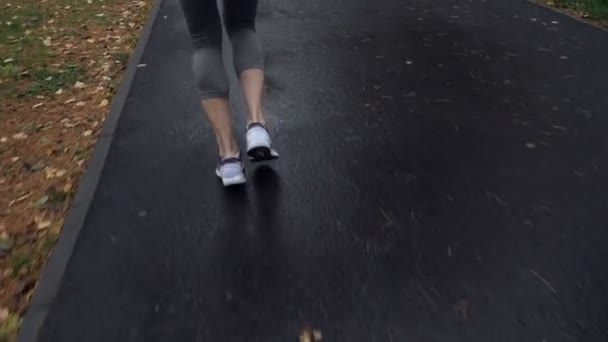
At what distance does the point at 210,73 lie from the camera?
3.32 m

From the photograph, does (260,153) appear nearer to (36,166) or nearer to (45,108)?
(36,166)

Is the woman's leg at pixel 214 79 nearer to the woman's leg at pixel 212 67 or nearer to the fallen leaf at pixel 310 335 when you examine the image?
the woman's leg at pixel 212 67

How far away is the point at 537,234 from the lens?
2922mm

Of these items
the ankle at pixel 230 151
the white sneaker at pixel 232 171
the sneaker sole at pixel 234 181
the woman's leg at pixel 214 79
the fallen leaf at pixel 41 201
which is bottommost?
the fallen leaf at pixel 41 201

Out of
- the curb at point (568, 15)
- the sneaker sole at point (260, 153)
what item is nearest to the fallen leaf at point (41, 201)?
the sneaker sole at point (260, 153)

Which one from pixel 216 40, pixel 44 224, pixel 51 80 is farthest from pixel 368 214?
pixel 51 80

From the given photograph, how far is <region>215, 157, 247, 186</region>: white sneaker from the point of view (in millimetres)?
3379

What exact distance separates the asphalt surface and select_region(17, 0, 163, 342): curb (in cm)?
5

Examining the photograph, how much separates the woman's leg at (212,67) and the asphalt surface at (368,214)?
0.98ft

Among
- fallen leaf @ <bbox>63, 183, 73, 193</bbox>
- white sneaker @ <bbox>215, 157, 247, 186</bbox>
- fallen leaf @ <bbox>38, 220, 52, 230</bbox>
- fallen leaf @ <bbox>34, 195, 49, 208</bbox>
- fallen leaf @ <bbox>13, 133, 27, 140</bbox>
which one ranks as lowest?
fallen leaf @ <bbox>13, 133, 27, 140</bbox>

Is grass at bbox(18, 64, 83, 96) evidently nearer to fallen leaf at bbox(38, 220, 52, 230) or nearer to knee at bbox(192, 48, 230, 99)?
fallen leaf at bbox(38, 220, 52, 230)

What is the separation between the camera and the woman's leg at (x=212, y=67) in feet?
10.7

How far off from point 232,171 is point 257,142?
8.0 inches

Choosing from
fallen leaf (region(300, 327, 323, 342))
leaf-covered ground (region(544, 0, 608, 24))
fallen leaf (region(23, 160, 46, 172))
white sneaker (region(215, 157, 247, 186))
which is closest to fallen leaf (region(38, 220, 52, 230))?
fallen leaf (region(23, 160, 46, 172))
